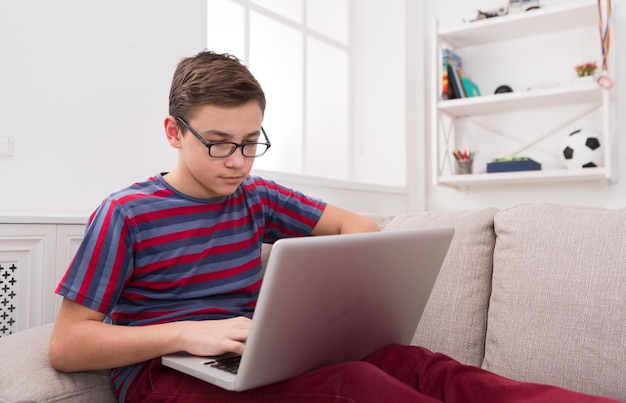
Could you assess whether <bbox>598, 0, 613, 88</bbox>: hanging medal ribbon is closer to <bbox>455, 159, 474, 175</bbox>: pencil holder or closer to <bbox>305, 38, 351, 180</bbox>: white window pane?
<bbox>455, 159, 474, 175</bbox>: pencil holder

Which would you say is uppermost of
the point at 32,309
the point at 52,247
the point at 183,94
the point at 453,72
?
the point at 453,72

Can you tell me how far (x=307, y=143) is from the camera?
10.0 feet

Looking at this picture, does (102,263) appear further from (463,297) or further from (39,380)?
(463,297)

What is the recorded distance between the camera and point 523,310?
1.18 meters

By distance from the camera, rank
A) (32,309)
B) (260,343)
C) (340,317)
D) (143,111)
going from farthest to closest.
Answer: (143,111), (32,309), (340,317), (260,343)

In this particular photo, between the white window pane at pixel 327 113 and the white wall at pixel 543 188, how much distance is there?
0.51 meters

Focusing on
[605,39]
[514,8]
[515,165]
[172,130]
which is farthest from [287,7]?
[172,130]

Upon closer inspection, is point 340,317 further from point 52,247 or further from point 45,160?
point 45,160

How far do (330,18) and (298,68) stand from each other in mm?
481

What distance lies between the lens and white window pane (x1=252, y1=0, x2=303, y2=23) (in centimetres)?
276

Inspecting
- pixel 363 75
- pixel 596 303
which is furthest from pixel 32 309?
pixel 363 75

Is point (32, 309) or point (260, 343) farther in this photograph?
point (32, 309)

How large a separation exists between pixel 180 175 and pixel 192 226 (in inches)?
4.2

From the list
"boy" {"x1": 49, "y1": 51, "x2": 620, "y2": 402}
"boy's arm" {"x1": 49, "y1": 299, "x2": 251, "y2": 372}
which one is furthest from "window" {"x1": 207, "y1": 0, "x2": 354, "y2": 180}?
"boy's arm" {"x1": 49, "y1": 299, "x2": 251, "y2": 372}
